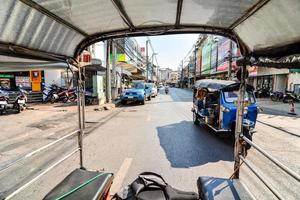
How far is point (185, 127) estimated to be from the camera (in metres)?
9.79

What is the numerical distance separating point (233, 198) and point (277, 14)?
92.2 inches

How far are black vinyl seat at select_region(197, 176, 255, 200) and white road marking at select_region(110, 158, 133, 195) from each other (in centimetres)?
159

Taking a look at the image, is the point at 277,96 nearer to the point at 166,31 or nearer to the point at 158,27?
the point at 166,31

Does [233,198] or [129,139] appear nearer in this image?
[233,198]

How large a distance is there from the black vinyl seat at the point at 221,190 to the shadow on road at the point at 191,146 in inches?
76.3

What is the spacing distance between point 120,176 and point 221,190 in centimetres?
223

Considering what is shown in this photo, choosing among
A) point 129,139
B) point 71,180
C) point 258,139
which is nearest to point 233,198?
point 71,180

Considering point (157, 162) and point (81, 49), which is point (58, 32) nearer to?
point (81, 49)

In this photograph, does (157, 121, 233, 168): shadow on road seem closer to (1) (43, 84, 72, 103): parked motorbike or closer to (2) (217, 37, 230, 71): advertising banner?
(1) (43, 84, 72, 103): parked motorbike

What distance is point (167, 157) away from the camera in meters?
5.81

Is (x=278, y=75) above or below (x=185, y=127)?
above

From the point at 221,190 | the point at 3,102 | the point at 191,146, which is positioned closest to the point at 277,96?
the point at 191,146

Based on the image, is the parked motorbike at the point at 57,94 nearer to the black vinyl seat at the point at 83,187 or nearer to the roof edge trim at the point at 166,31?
the roof edge trim at the point at 166,31

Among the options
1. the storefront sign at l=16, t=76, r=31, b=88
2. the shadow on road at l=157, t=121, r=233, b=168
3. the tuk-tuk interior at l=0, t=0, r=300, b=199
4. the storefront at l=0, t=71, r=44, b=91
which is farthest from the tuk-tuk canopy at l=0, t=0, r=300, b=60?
the storefront sign at l=16, t=76, r=31, b=88
